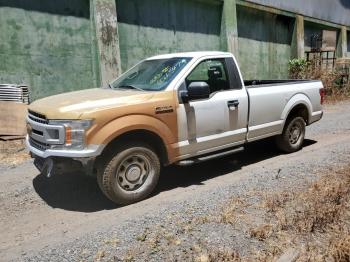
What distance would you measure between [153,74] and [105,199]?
6.34 ft

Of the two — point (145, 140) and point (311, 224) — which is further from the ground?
point (145, 140)

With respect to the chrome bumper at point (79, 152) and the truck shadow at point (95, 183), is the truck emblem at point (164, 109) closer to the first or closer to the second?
the chrome bumper at point (79, 152)

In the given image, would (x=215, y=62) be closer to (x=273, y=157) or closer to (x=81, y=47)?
(x=273, y=157)

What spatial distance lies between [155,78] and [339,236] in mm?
3211

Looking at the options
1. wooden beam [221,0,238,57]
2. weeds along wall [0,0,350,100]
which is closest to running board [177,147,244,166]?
weeds along wall [0,0,350,100]

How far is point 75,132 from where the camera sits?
472cm

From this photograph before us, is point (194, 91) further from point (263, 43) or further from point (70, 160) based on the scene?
point (263, 43)

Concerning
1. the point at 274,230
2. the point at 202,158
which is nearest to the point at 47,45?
the point at 202,158

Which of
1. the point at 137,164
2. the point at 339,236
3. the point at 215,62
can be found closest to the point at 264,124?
the point at 215,62

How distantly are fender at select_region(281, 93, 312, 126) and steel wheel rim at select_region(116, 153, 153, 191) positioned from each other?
9.74 ft

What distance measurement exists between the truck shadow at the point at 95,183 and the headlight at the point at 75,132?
0.92 metres

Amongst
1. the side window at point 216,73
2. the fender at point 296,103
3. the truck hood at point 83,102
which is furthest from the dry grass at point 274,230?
the fender at point 296,103

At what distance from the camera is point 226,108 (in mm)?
6055

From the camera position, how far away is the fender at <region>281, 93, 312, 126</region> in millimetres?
7133
